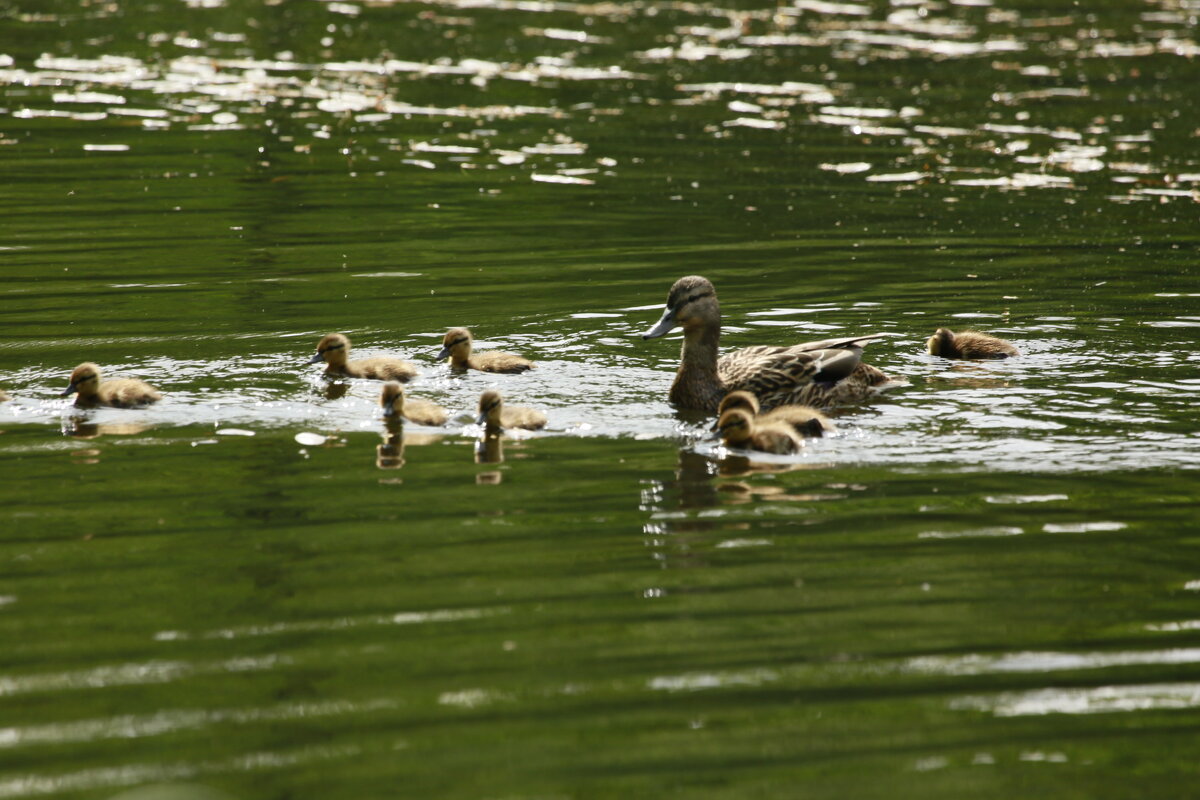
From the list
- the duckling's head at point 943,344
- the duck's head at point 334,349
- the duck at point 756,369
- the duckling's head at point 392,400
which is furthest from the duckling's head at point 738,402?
the duck's head at point 334,349

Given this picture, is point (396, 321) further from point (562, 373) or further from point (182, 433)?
point (182, 433)

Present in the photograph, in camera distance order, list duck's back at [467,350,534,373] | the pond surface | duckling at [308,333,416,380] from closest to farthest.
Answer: the pond surface, duckling at [308,333,416,380], duck's back at [467,350,534,373]

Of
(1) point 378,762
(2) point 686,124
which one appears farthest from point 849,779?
(2) point 686,124

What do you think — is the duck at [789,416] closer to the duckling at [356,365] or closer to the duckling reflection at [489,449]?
the duckling reflection at [489,449]

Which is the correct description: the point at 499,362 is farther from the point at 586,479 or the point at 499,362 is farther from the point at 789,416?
the point at 586,479

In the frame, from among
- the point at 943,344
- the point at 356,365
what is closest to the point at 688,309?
the point at 943,344

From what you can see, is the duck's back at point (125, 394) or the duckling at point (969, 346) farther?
the duckling at point (969, 346)

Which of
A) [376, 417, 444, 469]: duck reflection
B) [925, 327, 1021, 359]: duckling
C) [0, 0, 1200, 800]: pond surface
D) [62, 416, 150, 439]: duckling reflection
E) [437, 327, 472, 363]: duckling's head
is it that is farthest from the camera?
[437, 327, 472, 363]: duckling's head

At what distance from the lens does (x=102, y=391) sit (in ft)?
28.9

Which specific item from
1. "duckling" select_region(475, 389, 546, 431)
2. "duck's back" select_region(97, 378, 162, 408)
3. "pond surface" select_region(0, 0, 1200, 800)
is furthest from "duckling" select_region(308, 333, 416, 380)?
"duckling" select_region(475, 389, 546, 431)

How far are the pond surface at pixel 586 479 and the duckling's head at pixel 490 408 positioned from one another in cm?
22

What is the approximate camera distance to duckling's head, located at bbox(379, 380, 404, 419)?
28.7 feet

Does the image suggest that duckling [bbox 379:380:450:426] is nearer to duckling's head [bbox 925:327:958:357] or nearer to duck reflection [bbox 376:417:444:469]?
duck reflection [bbox 376:417:444:469]

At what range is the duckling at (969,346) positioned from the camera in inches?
388
